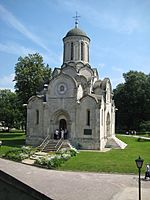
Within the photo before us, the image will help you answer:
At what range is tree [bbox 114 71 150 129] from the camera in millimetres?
66312

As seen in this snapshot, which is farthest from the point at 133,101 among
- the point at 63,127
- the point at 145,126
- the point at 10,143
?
the point at 10,143

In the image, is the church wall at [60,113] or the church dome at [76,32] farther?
the church dome at [76,32]

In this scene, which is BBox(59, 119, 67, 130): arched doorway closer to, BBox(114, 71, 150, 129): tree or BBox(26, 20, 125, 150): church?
BBox(26, 20, 125, 150): church

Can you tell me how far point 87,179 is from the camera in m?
19.9

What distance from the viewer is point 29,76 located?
154 ft

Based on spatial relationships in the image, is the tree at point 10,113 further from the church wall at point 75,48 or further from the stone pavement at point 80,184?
the stone pavement at point 80,184

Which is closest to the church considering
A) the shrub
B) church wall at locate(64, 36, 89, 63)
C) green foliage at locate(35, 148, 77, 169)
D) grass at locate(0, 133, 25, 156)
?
church wall at locate(64, 36, 89, 63)

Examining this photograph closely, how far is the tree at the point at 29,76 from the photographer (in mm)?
46625

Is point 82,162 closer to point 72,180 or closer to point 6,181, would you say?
point 72,180

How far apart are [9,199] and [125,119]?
5385 cm

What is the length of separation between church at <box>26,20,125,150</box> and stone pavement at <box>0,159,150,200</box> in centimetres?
1153

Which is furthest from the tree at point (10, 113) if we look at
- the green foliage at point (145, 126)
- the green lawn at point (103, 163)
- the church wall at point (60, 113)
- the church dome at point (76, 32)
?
the green lawn at point (103, 163)

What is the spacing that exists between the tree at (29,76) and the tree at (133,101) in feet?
85.0

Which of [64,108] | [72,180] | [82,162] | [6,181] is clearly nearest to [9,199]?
[6,181]
